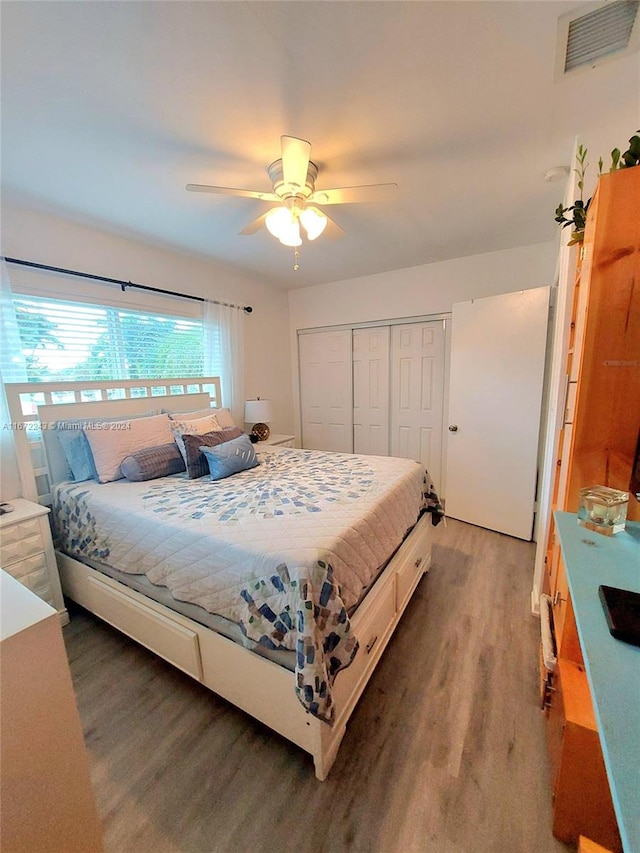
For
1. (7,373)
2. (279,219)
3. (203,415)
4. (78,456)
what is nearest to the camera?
(279,219)

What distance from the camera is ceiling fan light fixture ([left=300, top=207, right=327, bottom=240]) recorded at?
5.50 ft

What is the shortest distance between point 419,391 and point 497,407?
3.08 ft

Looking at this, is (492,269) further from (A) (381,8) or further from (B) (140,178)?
(B) (140,178)

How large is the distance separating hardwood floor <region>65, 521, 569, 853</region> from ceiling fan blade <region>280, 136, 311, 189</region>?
93.2 inches

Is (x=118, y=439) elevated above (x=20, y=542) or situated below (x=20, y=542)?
above

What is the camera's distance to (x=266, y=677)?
4.01 feet

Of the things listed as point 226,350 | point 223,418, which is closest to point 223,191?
point 223,418

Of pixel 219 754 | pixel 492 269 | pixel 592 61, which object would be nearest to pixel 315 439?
pixel 492 269

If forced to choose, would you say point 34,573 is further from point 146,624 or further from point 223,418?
point 223,418

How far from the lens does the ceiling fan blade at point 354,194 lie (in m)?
1.54

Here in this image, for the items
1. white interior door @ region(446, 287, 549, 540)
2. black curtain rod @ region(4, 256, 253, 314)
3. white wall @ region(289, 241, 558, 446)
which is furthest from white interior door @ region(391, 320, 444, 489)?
black curtain rod @ region(4, 256, 253, 314)

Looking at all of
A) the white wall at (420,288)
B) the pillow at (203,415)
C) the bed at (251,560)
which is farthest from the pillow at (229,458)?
the white wall at (420,288)

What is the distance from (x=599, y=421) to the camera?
1058 mm

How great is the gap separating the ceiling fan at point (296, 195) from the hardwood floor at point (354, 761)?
2.28 metres
